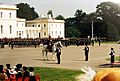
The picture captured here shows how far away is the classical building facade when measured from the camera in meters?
58.8

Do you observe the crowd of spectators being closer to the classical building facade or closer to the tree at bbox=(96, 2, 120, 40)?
the tree at bbox=(96, 2, 120, 40)

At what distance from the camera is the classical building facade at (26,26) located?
58.8 meters

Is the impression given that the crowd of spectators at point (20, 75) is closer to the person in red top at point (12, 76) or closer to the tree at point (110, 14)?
the person in red top at point (12, 76)

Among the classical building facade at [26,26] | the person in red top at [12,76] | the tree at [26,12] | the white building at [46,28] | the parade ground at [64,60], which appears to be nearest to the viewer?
the person in red top at [12,76]

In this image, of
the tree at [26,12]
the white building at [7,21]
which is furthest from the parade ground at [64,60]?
the tree at [26,12]

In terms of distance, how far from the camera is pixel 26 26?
7281 centimetres

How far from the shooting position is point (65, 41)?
1513 inches

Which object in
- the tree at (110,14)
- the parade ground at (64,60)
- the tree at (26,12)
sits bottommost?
the parade ground at (64,60)

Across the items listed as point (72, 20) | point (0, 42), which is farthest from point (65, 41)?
point (72, 20)

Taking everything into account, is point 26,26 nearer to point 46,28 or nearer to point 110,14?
point 46,28

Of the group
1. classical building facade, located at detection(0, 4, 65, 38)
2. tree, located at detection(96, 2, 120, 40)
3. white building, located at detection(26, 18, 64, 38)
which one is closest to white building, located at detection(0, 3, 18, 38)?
classical building facade, located at detection(0, 4, 65, 38)

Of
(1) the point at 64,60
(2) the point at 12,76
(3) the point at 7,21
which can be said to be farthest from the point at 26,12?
(2) the point at 12,76

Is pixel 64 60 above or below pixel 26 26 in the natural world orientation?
below

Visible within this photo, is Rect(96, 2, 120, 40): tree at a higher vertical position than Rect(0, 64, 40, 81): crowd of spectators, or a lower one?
higher
